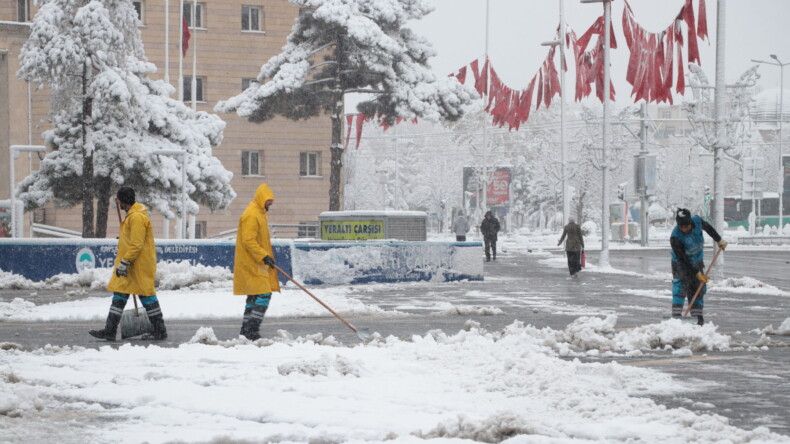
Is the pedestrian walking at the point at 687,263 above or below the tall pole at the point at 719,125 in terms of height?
below

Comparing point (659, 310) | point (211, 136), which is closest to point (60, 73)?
point (211, 136)

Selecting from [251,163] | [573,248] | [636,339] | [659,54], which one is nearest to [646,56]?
[659,54]

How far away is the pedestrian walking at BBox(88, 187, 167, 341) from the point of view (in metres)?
12.2

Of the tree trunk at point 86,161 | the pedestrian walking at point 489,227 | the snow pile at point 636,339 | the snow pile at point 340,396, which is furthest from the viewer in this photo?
the pedestrian walking at point 489,227

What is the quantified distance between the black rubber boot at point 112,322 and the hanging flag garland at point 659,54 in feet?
63.7

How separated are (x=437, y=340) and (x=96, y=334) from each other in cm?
369

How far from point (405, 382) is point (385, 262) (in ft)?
49.0

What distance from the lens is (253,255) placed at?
1177cm

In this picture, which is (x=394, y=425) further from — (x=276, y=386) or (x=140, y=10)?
(x=140, y=10)

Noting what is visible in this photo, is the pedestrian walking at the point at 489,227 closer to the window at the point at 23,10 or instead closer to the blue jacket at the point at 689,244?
the window at the point at 23,10

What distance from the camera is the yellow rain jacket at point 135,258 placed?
12.2 metres

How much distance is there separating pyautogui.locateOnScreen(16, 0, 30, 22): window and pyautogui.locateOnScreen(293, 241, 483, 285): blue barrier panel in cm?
2721

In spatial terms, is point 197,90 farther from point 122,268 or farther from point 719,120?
point 122,268

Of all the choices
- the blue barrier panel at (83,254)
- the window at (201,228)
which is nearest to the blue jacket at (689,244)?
the blue barrier panel at (83,254)
